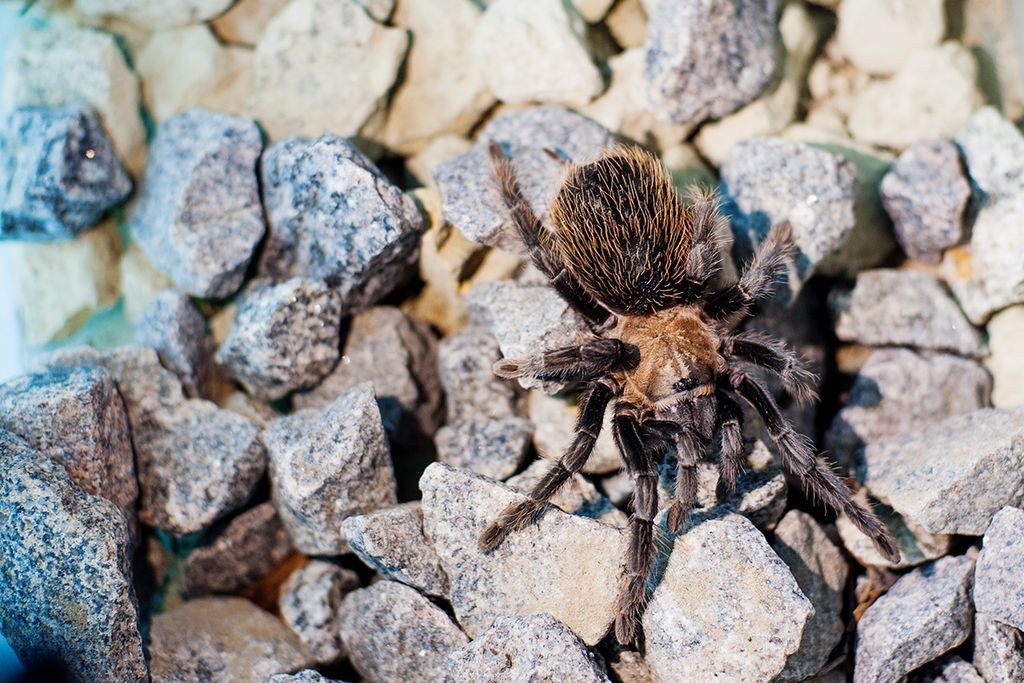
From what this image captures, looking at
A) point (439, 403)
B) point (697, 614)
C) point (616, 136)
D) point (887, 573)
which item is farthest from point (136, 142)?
point (887, 573)

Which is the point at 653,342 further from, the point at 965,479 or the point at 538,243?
the point at 965,479

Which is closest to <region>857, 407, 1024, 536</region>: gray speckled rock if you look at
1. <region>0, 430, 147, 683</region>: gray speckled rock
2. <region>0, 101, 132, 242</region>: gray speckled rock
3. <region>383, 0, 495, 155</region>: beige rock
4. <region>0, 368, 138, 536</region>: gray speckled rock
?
<region>383, 0, 495, 155</region>: beige rock

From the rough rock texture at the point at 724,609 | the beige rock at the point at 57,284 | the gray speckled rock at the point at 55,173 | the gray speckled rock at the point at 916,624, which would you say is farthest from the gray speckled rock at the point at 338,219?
the gray speckled rock at the point at 916,624

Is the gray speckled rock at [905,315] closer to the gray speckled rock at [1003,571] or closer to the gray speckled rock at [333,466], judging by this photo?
the gray speckled rock at [1003,571]

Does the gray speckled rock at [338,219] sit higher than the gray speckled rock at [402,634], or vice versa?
the gray speckled rock at [338,219]

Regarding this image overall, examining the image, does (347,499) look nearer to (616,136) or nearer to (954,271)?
(616,136)

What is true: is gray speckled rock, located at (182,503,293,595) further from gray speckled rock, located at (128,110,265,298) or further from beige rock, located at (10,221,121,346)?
beige rock, located at (10,221,121,346)

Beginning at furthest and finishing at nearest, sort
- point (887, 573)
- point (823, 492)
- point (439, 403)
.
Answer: point (439, 403)
point (887, 573)
point (823, 492)
